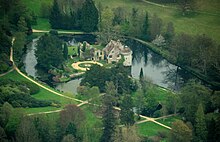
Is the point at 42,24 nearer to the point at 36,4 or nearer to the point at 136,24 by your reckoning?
the point at 36,4

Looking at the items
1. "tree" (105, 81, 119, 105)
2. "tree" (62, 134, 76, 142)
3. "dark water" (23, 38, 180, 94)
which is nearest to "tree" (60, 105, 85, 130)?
"tree" (62, 134, 76, 142)

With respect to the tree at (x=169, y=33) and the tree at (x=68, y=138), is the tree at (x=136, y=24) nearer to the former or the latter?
the tree at (x=169, y=33)

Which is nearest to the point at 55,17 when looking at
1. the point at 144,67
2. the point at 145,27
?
the point at 145,27

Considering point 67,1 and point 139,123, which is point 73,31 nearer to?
point 67,1

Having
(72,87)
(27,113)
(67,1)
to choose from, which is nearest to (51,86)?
(72,87)

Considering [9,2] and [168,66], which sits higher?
[9,2]

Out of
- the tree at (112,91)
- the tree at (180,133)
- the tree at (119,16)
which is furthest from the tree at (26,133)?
the tree at (119,16)
